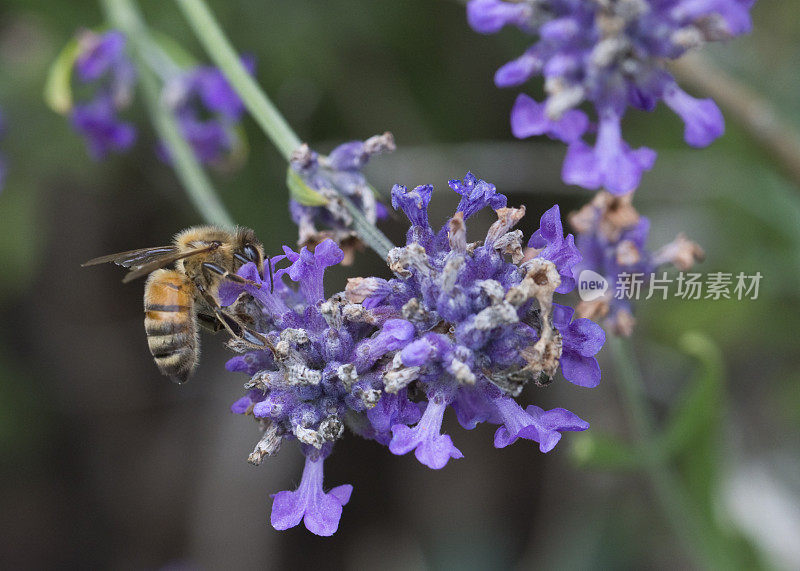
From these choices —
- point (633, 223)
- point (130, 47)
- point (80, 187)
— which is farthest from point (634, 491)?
point (80, 187)

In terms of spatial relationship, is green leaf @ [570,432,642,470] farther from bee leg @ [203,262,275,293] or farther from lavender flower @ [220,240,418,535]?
bee leg @ [203,262,275,293]

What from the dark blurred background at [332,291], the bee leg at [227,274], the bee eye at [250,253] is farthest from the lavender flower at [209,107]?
the bee leg at [227,274]

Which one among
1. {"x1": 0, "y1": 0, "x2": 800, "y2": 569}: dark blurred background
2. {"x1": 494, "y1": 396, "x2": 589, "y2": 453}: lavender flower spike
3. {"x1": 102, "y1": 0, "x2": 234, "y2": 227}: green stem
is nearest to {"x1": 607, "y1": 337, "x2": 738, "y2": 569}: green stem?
{"x1": 0, "y1": 0, "x2": 800, "y2": 569}: dark blurred background

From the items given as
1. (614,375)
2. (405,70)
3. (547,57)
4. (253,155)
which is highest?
(405,70)

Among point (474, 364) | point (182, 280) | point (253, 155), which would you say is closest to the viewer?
point (474, 364)

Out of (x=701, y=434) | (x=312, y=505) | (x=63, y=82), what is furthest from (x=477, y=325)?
(x=63, y=82)

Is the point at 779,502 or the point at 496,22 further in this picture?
the point at 779,502

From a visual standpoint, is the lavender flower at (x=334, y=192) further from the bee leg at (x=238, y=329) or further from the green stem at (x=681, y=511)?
the green stem at (x=681, y=511)

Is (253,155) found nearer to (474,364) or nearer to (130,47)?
(130,47)
